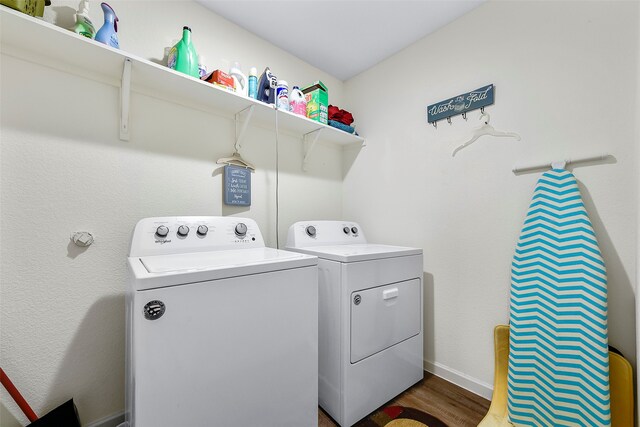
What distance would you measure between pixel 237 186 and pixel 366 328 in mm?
1156

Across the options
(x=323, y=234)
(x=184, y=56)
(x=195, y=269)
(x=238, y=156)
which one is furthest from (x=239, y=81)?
(x=195, y=269)

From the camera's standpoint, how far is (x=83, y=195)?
4.00ft

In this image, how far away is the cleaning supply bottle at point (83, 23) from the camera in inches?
43.5

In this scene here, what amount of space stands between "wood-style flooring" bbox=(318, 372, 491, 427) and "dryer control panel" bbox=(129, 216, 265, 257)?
1.08m

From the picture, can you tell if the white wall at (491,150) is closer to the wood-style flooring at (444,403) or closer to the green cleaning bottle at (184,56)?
the wood-style flooring at (444,403)

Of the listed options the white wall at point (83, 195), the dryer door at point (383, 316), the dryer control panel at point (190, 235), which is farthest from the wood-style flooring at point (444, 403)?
the white wall at point (83, 195)

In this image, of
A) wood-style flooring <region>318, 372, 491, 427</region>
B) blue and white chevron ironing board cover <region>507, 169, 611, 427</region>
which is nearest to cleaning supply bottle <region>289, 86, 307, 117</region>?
blue and white chevron ironing board cover <region>507, 169, 611, 427</region>

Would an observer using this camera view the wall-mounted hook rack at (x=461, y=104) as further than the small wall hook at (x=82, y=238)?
Yes

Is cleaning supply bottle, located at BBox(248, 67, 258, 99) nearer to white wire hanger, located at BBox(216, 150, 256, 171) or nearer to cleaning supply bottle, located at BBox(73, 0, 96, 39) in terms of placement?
→ white wire hanger, located at BBox(216, 150, 256, 171)

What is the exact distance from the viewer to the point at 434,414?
140cm

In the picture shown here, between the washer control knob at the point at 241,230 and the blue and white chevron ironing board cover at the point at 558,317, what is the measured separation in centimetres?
147

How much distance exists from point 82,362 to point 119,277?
39 cm

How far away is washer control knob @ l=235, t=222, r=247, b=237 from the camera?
1463 mm

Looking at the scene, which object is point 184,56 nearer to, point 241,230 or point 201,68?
point 201,68
